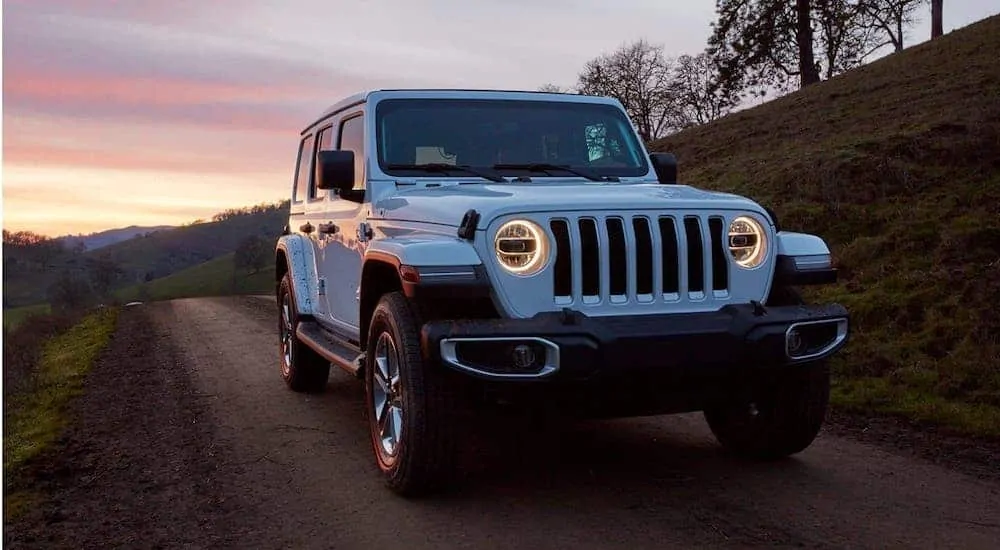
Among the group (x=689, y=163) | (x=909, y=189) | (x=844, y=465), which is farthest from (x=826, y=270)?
(x=689, y=163)

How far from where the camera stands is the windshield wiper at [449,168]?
541 centimetres

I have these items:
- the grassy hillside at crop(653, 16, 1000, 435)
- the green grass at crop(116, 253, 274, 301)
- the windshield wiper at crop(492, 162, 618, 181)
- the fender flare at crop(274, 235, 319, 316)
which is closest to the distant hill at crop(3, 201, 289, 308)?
the green grass at crop(116, 253, 274, 301)

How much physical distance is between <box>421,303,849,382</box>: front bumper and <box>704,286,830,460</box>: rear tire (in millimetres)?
381

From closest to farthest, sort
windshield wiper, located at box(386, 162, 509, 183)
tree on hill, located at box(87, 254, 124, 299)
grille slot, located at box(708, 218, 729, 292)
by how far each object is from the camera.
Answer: grille slot, located at box(708, 218, 729, 292)
windshield wiper, located at box(386, 162, 509, 183)
tree on hill, located at box(87, 254, 124, 299)

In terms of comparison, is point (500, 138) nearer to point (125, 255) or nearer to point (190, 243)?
point (190, 243)

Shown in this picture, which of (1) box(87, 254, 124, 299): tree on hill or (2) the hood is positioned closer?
(2) the hood

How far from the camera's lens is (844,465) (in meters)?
5.00

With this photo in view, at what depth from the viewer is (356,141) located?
604cm

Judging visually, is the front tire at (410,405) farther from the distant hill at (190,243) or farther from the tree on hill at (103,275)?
the distant hill at (190,243)

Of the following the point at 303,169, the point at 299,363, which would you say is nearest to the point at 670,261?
the point at 299,363

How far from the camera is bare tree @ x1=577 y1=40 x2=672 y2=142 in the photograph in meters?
42.2

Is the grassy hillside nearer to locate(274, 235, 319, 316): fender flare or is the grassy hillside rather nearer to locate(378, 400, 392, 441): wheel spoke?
locate(378, 400, 392, 441): wheel spoke

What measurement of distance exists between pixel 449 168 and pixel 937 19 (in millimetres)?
36172

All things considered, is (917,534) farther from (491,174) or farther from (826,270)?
(491,174)
